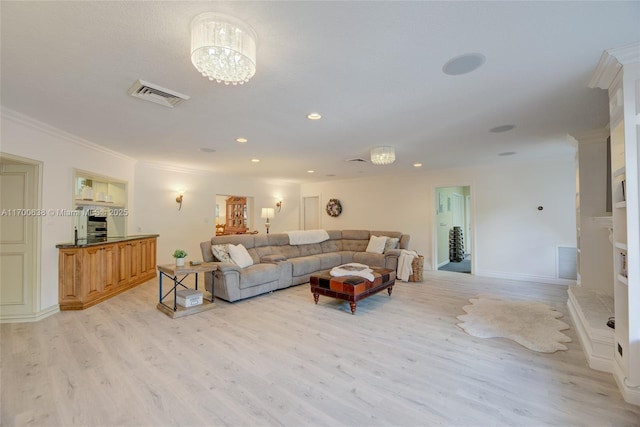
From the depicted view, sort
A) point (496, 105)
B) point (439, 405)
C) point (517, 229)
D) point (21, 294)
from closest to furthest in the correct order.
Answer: point (439, 405) < point (496, 105) < point (21, 294) < point (517, 229)

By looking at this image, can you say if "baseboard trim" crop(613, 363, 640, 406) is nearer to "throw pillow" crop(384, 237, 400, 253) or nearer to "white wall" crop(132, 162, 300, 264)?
"throw pillow" crop(384, 237, 400, 253)

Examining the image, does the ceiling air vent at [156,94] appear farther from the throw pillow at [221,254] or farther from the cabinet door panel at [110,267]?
the cabinet door panel at [110,267]

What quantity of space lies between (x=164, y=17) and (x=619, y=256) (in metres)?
3.59

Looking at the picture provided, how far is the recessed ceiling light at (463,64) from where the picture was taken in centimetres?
195

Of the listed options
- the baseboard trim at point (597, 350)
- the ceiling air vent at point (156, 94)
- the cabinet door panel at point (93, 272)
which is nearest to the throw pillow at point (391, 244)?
the baseboard trim at point (597, 350)

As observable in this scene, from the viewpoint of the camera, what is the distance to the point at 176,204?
6.32 meters

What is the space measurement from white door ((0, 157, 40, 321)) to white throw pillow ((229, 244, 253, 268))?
2.40 meters

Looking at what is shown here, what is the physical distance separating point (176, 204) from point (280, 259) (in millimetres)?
3076

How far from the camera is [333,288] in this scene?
12.5 ft

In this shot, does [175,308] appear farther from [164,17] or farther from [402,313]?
[164,17]

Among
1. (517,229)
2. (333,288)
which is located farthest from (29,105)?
(517,229)

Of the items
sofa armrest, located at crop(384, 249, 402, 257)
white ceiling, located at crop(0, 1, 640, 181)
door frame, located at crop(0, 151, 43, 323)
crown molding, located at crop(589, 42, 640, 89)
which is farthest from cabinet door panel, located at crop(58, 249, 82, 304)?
crown molding, located at crop(589, 42, 640, 89)

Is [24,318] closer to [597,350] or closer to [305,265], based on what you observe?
[305,265]

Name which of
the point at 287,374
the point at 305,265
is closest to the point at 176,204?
the point at 305,265
